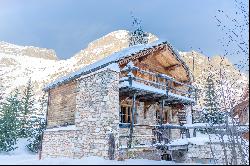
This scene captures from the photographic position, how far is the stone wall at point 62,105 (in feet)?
57.9

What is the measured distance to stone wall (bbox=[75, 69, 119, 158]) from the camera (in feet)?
43.0

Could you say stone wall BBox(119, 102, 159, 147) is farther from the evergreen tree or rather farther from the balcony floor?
the evergreen tree

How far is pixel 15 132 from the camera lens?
29.0m

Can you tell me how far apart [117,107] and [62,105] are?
6263 mm

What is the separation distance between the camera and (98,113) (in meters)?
13.6

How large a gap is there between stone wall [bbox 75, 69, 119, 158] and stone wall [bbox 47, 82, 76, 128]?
9.74 ft

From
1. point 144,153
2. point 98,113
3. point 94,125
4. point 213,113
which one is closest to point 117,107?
point 98,113

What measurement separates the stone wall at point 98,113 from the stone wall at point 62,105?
9.74ft

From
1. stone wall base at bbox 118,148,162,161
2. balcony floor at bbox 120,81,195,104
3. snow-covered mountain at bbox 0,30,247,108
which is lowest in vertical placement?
stone wall base at bbox 118,148,162,161

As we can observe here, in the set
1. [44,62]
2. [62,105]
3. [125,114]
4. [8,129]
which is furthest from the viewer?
[44,62]

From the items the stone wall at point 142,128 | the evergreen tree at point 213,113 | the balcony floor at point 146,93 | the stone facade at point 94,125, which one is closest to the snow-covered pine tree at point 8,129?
the stone facade at point 94,125

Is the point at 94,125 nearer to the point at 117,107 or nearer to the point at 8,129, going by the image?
the point at 117,107

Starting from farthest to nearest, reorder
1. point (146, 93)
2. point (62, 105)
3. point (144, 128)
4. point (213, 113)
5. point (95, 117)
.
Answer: point (62, 105) → point (144, 128) → point (146, 93) → point (95, 117) → point (213, 113)

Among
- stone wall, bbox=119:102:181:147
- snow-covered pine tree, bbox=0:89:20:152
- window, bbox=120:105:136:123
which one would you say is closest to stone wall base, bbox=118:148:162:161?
stone wall, bbox=119:102:181:147
